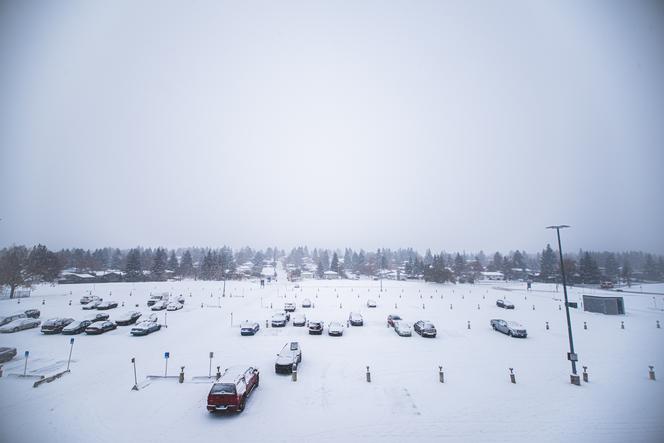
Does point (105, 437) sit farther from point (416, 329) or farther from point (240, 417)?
point (416, 329)

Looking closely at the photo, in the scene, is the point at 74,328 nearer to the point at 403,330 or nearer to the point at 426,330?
the point at 403,330

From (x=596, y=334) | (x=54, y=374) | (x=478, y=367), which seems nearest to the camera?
(x=54, y=374)

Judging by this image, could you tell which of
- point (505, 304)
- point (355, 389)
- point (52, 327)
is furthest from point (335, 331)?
point (505, 304)

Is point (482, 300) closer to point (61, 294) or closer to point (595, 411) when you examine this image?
point (595, 411)

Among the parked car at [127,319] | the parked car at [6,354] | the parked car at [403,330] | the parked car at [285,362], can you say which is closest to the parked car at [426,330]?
the parked car at [403,330]

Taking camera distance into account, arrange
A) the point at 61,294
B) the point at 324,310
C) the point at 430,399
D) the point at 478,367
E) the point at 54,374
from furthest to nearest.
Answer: the point at 61,294, the point at 324,310, the point at 478,367, the point at 54,374, the point at 430,399

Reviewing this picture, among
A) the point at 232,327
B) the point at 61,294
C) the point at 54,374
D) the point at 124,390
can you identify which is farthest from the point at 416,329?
the point at 61,294

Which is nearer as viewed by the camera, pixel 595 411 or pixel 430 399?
pixel 595 411
